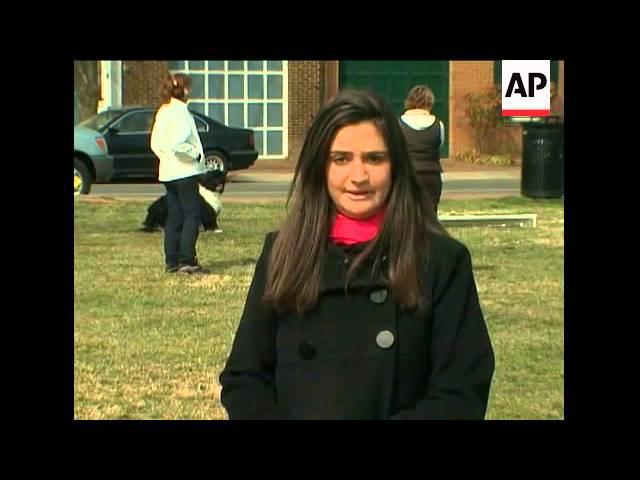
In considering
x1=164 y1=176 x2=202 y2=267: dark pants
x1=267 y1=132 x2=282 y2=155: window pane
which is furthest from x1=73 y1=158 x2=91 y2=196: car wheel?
x1=267 y1=132 x2=282 y2=155: window pane

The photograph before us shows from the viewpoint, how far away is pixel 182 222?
989 cm

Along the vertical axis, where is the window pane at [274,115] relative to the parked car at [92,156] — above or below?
above

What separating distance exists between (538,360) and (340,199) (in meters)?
4.41

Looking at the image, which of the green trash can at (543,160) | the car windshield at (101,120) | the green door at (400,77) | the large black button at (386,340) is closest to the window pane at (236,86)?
the green door at (400,77)

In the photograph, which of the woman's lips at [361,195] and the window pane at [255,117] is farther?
the window pane at [255,117]

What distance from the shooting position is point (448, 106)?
28.8m

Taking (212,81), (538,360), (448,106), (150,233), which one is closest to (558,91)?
(448,106)

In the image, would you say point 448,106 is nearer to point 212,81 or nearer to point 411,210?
point 212,81

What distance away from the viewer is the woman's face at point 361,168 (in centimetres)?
248

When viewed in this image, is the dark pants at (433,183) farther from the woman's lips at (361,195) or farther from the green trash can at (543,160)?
the woman's lips at (361,195)

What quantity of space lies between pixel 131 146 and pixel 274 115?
8.22 metres

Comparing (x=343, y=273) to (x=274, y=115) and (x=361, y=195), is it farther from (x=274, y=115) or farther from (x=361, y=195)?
(x=274, y=115)

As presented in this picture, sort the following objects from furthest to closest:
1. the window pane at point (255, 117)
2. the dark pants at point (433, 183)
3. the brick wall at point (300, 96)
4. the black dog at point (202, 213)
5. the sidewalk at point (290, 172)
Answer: the window pane at point (255, 117) → the brick wall at point (300, 96) → the sidewalk at point (290, 172) → the black dog at point (202, 213) → the dark pants at point (433, 183)

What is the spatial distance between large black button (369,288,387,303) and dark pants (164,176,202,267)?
23.9 ft
